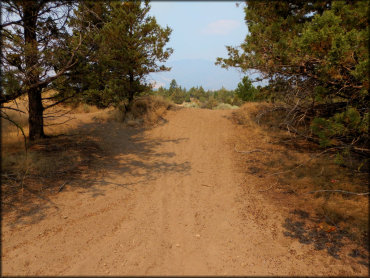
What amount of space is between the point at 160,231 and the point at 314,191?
8.51 ft

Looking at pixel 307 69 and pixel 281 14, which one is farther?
pixel 281 14

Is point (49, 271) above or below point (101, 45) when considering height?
below

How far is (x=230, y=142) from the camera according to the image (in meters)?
7.80

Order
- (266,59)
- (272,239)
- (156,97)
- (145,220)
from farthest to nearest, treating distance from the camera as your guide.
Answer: (156,97), (266,59), (145,220), (272,239)

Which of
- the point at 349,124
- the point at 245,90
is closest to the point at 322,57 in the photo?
the point at 349,124

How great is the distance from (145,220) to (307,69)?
13.4ft

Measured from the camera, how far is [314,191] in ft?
11.9

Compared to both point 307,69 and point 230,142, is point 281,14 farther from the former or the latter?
point 230,142

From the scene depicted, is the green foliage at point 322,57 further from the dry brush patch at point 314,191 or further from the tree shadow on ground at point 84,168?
the tree shadow on ground at point 84,168

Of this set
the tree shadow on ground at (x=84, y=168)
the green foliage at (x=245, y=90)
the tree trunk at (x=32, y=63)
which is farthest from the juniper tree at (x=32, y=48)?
the green foliage at (x=245, y=90)

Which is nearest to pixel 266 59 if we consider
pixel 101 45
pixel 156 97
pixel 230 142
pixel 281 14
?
pixel 281 14

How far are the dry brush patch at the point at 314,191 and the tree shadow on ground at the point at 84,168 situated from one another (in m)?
2.15

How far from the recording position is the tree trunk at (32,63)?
4035mm

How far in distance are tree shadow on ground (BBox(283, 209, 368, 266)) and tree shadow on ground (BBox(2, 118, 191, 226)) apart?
9.14 feet
